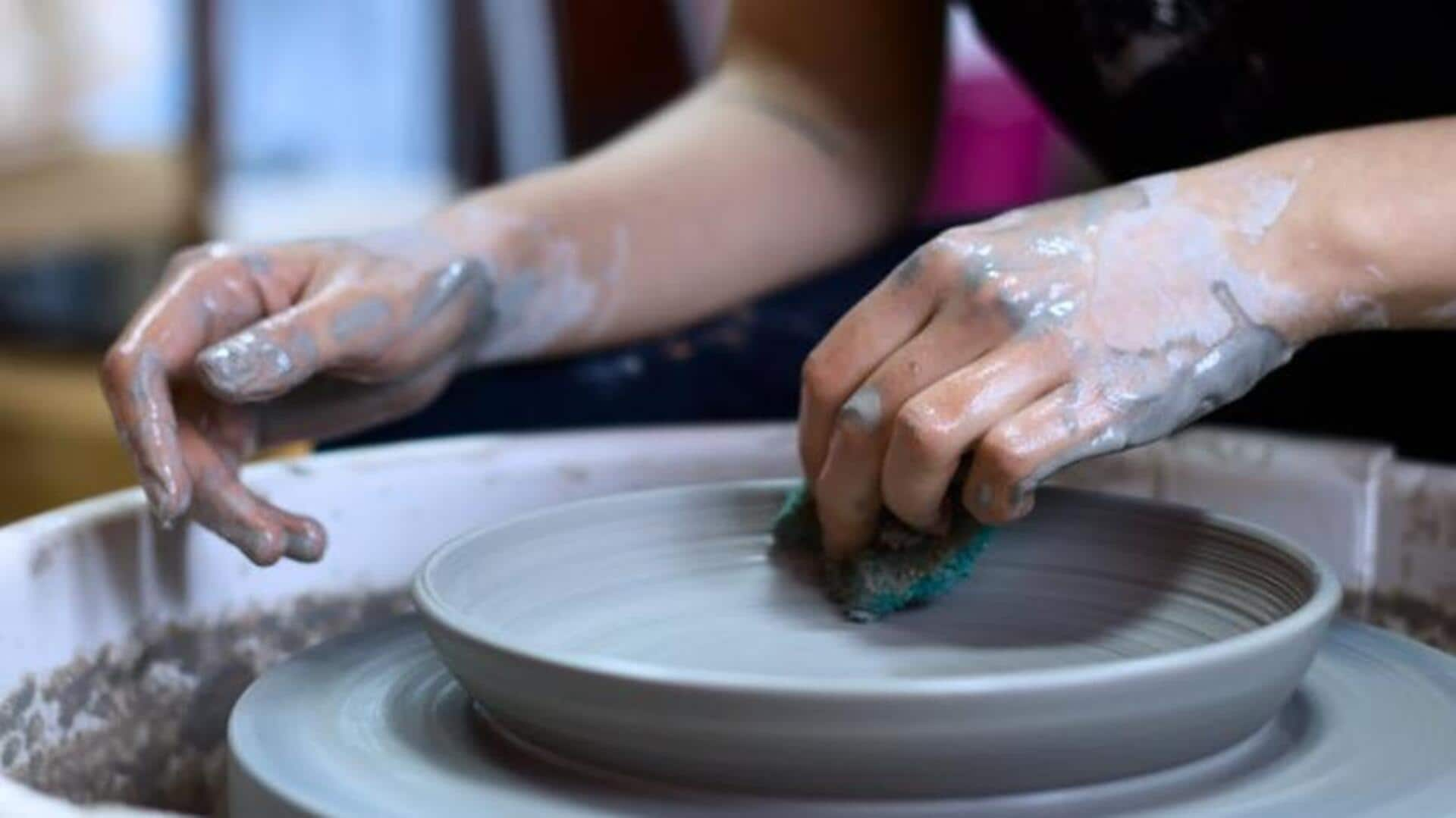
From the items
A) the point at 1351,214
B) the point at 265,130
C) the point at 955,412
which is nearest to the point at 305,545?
the point at 955,412

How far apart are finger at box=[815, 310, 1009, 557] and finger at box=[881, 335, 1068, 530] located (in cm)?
1

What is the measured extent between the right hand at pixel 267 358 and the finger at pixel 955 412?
374 millimetres

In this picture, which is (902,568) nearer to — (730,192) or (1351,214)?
(1351,214)

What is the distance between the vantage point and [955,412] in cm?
92

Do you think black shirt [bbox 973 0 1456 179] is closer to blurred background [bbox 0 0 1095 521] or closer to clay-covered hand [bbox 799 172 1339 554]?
clay-covered hand [bbox 799 172 1339 554]

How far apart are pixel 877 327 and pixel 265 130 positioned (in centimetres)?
372

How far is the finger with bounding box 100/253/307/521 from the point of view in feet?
3.55

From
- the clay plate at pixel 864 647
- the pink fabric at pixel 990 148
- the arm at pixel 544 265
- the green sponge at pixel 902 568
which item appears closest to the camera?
the clay plate at pixel 864 647

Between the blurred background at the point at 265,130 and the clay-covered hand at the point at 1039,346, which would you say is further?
the blurred background at the point at 265,130

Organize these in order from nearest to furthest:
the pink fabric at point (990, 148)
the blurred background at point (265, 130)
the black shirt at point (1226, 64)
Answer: the black shirt at point (1226, 64), the blurred background at point (265, 130), the pink fabric at point (990, 148)

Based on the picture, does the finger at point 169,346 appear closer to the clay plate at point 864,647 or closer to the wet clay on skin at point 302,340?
the wet clay on skin at point 302,340

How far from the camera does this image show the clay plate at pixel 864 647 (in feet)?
2.67

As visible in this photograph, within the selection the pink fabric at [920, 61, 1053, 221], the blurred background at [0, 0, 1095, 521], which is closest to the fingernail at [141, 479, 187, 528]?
the blurred background at [0, 0, 1095, 521]

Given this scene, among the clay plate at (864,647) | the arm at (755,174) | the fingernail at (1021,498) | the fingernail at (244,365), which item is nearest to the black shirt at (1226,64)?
the arm at (755,174)
